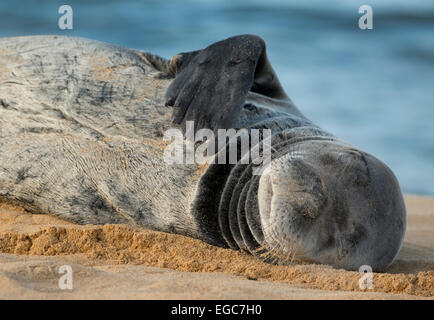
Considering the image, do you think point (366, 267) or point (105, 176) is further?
point (105, 176)

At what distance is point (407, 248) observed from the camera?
14.9 feet

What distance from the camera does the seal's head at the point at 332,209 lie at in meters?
3.19

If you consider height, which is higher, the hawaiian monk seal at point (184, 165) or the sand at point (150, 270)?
the hawaiian monk seal at point (184, 165)

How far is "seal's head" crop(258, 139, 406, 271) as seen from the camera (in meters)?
3.19

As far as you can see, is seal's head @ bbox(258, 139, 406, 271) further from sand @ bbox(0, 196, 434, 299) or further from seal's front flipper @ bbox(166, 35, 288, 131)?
seal's front flipper @ bbox(166, 35, 288, 131)

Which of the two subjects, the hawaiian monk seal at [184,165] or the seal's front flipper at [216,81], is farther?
the seal's front flipper at [216,81]

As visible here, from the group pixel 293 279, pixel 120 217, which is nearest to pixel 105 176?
pixel 120 217

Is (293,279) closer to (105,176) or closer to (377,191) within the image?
(377,191)

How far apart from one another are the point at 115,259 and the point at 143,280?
547 mm

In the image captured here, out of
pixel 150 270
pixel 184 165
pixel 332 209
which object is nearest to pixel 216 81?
pixel 184 165

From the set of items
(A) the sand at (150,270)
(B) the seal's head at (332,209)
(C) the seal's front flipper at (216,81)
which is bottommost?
Answer: (A) the sand at (150,270)

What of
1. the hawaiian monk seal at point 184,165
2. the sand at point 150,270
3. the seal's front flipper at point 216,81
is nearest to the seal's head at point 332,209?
the hawaiian monk seal at point 184,165

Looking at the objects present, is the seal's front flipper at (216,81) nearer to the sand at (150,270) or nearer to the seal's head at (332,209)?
the seal's head at (332,209)

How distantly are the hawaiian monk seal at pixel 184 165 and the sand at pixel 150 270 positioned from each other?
5.7 inches
